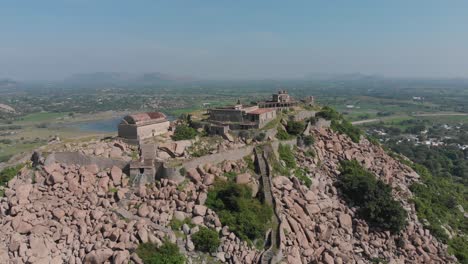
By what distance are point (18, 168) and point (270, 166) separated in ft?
62.8

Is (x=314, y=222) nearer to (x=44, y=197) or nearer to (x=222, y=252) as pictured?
(x=222, y=252)

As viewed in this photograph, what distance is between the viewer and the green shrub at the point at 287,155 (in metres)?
35.0

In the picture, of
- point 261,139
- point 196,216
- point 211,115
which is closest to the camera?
point 196,216

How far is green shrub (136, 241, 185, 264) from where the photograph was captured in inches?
893

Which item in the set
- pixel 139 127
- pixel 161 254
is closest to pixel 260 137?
pixel 139 127

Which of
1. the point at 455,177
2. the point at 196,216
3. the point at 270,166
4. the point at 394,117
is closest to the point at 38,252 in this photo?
the point at 196,216

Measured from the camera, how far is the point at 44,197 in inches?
1056

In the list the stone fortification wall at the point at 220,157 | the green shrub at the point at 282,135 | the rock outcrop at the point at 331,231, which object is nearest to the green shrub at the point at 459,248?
the rock outcrop at the point at 331,231

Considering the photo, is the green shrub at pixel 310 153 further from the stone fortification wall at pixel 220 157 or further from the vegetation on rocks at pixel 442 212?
the vegetation on rocks at pixel 442 212

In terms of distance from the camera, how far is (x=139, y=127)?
112ft

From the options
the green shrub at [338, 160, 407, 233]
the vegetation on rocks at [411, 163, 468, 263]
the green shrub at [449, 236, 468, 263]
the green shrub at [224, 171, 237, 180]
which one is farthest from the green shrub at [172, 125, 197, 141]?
the green shrub at [449, 236, 468, 263]

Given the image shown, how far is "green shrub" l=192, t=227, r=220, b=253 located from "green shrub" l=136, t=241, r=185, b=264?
3.88 ft

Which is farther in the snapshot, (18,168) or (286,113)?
(286,113)

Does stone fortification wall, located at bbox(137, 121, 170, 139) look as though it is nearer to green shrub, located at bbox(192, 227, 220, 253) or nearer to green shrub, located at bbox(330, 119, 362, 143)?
green shrub, located at bbox(192, 227, 220, 253)
